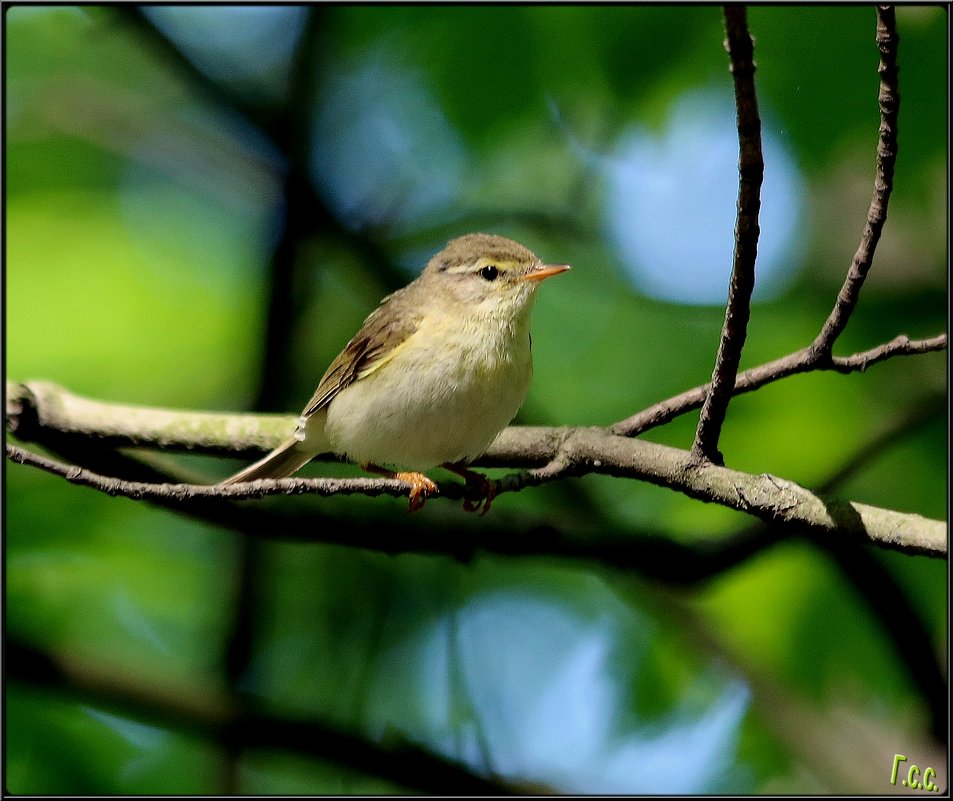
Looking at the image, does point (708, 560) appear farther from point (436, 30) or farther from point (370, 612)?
point (436, 30)

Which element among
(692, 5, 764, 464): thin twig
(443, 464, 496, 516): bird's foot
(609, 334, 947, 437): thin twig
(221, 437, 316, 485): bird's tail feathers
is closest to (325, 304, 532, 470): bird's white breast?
(443, 464, 496, 516): bird's foot

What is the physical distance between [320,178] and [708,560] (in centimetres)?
396

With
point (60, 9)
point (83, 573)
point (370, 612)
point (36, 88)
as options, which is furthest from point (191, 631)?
point (60, 9)

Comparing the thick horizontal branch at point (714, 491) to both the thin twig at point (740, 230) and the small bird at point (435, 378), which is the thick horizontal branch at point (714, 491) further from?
the small bird at point (435, 378)

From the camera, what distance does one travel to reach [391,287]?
6664 mm

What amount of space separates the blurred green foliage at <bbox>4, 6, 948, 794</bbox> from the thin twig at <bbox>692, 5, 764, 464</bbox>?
224 centimetres

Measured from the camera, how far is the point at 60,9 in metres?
7.04

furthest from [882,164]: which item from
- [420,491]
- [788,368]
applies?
[420,491]

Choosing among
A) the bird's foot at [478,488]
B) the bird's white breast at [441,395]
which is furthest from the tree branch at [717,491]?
the bird's foot at [478,488]

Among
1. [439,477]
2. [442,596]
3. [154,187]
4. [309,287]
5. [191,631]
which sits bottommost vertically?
[191,631]

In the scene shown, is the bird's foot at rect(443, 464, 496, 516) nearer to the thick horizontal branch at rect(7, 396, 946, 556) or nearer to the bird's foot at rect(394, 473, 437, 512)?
the bird's foot at rect(394, 473, 437, 512)

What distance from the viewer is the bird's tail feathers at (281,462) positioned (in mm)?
4719

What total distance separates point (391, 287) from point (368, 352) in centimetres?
200

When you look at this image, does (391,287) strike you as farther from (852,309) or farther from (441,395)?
(852,309)
